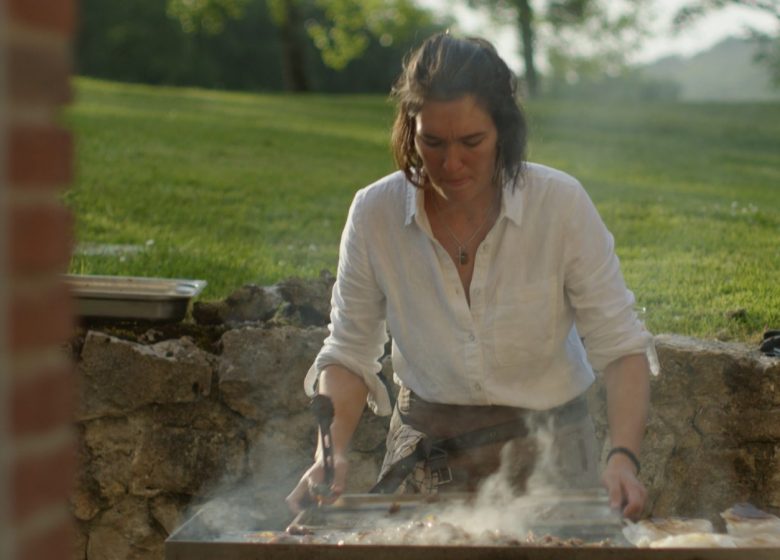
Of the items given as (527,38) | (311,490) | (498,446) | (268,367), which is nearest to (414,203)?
(498,446)

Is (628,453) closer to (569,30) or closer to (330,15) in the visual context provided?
(330,15)

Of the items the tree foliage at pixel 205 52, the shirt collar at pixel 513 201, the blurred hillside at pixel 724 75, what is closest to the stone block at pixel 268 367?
the shirt collar at pixel 513 201

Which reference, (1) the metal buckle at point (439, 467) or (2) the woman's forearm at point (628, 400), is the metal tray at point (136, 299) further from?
(2) the woman's forearm at point (628, 400)

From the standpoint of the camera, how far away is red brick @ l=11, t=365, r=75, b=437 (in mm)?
1336

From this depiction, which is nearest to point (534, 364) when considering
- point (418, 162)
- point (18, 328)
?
point (418, 162)

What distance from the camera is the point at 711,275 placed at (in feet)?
20.2

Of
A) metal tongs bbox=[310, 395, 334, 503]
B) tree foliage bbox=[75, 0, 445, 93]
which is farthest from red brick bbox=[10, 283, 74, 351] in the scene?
tree foliage bbox=[75, 0, 445, 93]

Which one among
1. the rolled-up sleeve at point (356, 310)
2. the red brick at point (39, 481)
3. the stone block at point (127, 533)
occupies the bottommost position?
the stone block at point (127, 533)

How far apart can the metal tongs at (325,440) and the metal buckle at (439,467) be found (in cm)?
43

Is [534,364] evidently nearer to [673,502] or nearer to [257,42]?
[673,502]

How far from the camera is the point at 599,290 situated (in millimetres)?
3355

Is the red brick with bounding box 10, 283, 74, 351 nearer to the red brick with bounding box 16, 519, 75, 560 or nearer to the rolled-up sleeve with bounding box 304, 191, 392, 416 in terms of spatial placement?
the red brick with bounding box 16, 519, 75, 560

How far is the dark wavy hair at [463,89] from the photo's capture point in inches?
130

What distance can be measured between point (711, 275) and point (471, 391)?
9.92 feet
